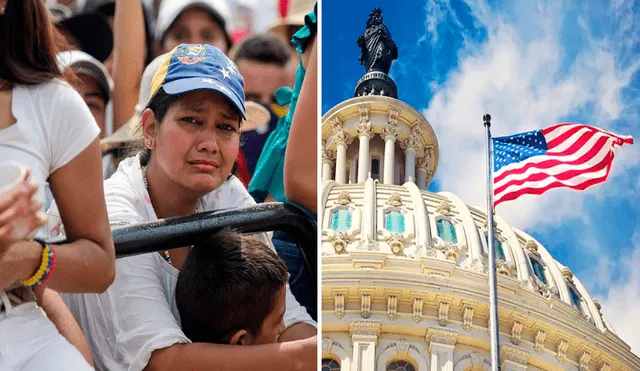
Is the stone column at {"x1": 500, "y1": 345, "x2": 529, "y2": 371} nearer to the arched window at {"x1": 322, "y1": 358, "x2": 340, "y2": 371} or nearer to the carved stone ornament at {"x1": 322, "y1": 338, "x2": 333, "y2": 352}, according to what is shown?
the arched window at {"x1": 322, "y1": 358, "x2": 340, "y2": 371}

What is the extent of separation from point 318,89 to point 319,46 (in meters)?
0.34

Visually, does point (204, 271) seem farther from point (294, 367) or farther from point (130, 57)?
point (130, 57)

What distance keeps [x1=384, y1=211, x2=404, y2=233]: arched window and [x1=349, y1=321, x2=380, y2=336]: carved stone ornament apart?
12.1 feet

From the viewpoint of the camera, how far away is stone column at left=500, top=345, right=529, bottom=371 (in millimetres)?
26203

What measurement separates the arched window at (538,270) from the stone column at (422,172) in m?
4.35

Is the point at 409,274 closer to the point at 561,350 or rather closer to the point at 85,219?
the point at 561,350

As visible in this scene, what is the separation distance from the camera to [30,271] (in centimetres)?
432

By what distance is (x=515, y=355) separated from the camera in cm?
2653

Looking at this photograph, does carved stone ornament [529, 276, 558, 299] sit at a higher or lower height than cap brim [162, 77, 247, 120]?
higher

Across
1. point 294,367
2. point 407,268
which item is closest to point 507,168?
point 407,268

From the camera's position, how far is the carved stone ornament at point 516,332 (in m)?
26.7

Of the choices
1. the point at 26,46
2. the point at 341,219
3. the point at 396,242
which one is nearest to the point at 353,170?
the point at 341,219

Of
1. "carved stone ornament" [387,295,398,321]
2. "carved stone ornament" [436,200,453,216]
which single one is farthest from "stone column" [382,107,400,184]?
"carved stone ornament" [387,295,398,321]

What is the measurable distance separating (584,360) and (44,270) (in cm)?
2530
